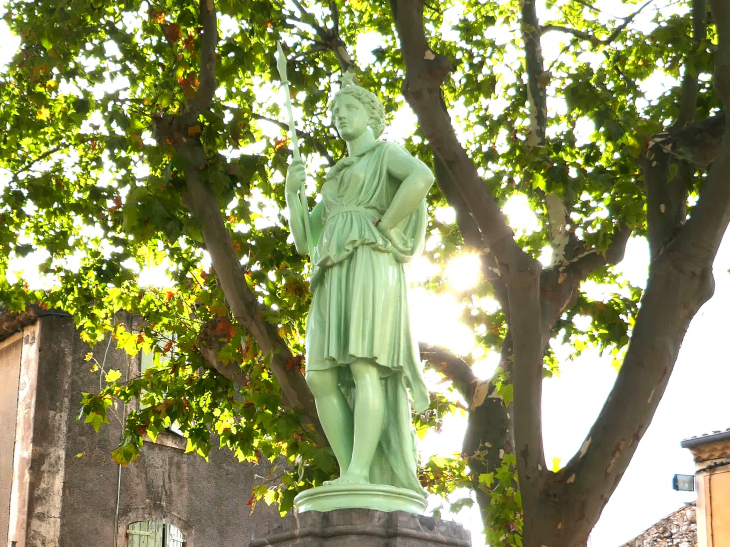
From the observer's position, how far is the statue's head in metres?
5.54

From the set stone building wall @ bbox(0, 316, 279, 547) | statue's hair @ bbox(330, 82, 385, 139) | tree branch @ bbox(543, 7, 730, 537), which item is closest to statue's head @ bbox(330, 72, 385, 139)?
statue's hair @ bbox(330, 82, 385, 139)

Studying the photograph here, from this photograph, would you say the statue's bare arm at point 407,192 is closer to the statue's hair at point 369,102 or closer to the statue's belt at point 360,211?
the statue's belt at point 360,211

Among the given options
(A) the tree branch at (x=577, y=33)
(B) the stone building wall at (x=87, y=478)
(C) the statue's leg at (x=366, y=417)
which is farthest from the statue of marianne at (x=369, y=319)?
(B) the stone building wall at (x=87, y=478)

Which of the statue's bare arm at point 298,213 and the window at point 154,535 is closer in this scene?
the statue's bare arm at point 298,213

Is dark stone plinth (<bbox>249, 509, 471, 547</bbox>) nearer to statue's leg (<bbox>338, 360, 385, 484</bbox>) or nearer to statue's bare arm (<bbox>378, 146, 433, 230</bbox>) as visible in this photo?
statue's leg (<bbox>338, 360, 385, 484</bbox>)

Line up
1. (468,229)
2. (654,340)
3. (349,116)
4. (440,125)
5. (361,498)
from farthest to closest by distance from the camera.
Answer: (468,229) → (440,125) → (654,340) → (349,116) → (361,498)

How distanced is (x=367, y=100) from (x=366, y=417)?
177 cm

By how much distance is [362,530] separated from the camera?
444cm

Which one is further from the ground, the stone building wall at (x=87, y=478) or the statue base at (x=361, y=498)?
the stone building wall at (x=87, y=478)

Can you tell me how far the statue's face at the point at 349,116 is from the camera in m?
5.53

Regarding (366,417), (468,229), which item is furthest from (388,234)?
(468,229)

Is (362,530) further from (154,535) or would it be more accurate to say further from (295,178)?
(154,535)

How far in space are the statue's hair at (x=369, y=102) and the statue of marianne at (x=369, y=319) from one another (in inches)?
0.9

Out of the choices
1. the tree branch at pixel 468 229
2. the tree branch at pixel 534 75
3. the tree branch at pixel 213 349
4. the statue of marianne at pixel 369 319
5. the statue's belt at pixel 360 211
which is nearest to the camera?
the statue of marianne at pixel 369 319
